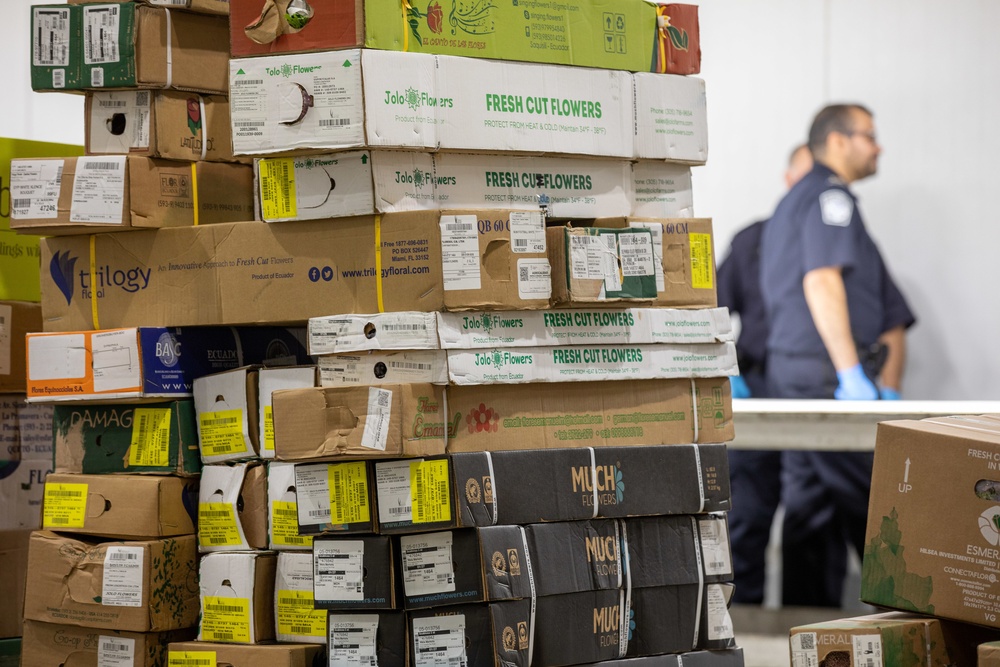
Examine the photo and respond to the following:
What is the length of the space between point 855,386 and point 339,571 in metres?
3.27

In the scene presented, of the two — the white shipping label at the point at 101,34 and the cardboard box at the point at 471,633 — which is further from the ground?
the white shipping label at the point at 101,34

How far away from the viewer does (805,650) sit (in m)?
2.15

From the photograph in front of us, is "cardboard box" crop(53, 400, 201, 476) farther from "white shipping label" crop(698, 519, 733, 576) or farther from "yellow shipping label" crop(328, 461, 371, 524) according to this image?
"white shipping label" crop(698, 519, 733, 576)

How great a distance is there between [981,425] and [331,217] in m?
1.51

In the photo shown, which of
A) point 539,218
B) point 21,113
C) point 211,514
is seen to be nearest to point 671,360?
point 539,218

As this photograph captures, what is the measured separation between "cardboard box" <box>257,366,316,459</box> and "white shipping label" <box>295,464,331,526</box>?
0.70ft

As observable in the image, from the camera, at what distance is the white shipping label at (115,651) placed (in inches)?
98.9

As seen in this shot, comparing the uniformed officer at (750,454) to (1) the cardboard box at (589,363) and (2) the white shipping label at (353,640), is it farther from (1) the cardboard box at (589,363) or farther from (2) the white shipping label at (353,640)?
(2) the white shipping label at (353,640)

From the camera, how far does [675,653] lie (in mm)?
2418

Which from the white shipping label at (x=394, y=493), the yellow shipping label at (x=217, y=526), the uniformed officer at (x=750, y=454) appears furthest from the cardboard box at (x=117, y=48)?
the uniformed officer at (x=750, y=454)

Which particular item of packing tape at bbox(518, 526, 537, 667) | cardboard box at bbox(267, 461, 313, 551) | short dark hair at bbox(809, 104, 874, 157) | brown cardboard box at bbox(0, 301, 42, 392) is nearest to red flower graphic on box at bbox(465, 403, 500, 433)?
packing tape at bbox(518, 526, 537, 667)

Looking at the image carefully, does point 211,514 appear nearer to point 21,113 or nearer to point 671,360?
point 671,360

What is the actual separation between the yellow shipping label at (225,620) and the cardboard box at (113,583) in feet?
0.34

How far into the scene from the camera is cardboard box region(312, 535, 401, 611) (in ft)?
7.20
